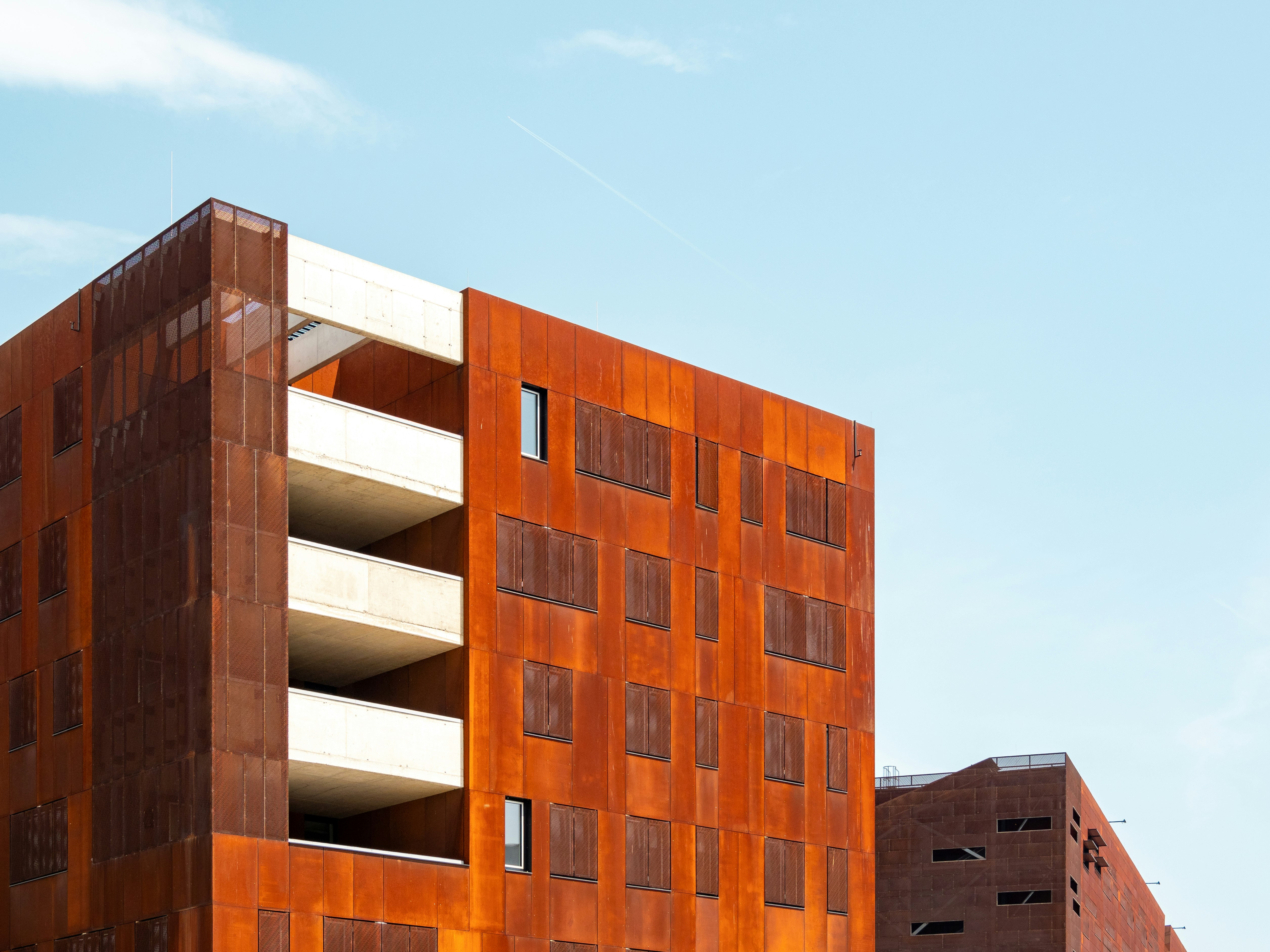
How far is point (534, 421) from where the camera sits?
180ft

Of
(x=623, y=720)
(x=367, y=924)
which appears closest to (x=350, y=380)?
(x=623, y=720)

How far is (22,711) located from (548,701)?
14.7m

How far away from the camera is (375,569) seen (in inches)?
1982

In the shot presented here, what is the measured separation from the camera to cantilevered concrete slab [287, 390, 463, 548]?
49.6 m

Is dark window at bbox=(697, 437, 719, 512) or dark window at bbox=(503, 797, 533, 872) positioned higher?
dark window at bbox=(697, 437, 719, 512)

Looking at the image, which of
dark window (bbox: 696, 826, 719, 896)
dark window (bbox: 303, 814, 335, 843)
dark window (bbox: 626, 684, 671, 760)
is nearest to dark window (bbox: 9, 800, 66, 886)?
dark window (bbox: 303, 814, 335, 843)

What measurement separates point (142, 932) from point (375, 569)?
430 inches

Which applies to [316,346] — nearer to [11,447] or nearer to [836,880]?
[11,447]

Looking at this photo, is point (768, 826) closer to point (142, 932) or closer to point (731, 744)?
point (731, 744)

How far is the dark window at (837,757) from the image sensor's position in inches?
2398

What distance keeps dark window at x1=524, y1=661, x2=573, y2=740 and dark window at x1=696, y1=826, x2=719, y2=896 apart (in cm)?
577

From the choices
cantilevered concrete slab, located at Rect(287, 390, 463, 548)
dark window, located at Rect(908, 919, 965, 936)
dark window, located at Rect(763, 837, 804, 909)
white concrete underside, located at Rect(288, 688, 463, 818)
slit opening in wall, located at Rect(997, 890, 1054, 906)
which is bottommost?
dark window, located at Rect(908, 919, 965, 936)

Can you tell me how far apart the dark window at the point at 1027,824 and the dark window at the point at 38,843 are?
220 ft

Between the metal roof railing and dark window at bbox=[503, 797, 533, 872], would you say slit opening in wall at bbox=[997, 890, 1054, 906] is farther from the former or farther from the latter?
dark window at bbox=[503, 797, 533, 872]
